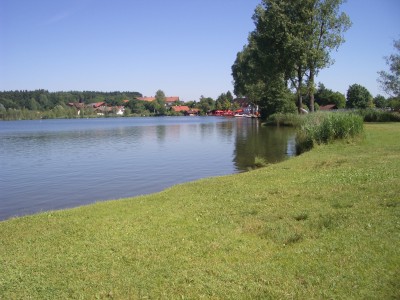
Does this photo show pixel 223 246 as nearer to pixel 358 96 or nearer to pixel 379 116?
pixel 379 116

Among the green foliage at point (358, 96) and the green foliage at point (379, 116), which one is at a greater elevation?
the green foliage at point (358, 96)

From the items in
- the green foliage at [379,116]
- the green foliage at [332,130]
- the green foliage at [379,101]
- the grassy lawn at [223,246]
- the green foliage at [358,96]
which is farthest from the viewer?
the green foliage at [379,101]

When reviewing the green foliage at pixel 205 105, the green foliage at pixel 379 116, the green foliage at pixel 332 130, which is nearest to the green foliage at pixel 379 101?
the green foliage at pixel 379 116

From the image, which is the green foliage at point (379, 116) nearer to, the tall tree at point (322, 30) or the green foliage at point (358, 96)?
the tall tree at point (322, 30)

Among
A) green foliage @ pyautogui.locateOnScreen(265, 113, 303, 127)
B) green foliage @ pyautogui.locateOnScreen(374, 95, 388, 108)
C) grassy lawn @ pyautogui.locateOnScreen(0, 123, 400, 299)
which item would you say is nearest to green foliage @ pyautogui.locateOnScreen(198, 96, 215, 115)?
green foliage @ pyautogui.locateOnScreen(374, 95, 388, 108)

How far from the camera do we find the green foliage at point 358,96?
4158 inches

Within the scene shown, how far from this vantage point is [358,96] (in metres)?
106

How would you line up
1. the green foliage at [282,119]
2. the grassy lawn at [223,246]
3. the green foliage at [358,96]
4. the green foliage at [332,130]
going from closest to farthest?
the grassy lawn at [223,246] < the green foliage at [332,130] < the green foliage at [282,119] < the green foliage at [358,96]

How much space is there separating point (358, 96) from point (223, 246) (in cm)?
11021

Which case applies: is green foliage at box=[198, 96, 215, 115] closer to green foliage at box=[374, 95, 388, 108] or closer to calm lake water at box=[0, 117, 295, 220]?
green foliage at box=[374, 95, 388, 108]

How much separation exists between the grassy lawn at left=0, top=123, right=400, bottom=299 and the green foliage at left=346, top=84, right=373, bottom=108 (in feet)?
338

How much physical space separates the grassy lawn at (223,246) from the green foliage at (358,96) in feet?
338

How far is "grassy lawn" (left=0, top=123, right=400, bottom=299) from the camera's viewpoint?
581 centimetres

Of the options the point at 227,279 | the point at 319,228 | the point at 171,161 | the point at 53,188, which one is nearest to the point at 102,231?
the point at 227,279
